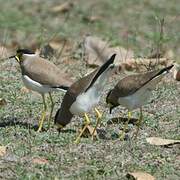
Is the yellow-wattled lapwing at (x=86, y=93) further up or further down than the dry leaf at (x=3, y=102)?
further up

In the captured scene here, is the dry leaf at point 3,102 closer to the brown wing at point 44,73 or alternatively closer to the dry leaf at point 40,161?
the brown wing at point 44,73

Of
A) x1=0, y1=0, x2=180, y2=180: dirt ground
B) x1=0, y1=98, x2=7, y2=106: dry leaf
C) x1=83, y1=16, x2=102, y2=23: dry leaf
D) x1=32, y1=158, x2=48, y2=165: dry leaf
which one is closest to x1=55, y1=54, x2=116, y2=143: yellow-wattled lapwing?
x1=0, y1=0, x2=180, y2=180: dirt ground

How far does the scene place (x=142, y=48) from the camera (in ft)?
38.3

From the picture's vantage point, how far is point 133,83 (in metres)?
6.88

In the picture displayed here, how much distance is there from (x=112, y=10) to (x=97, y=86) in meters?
7.82

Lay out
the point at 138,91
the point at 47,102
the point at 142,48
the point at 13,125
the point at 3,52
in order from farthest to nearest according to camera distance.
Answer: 1. the point at 142,48
2. the point at 3,52
3. the point at 47,102
4. the point at 13,125
5. the point at 138,91

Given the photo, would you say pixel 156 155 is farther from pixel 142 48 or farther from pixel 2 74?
pixel 142 48

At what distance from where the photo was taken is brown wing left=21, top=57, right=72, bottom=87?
7.25 metres

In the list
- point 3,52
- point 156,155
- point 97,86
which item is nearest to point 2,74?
point 3,52

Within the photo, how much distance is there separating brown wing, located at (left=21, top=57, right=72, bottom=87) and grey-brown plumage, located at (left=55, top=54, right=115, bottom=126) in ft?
0.94

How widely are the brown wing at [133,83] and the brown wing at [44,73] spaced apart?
547 mm

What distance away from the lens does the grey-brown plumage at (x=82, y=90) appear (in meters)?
6.55

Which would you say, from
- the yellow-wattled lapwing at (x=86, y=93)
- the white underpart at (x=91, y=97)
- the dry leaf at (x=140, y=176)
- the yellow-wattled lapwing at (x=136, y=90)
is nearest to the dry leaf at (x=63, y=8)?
the yellow-wattled lapwing at (x=136, y=90)

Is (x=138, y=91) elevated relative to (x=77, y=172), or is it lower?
elevated
